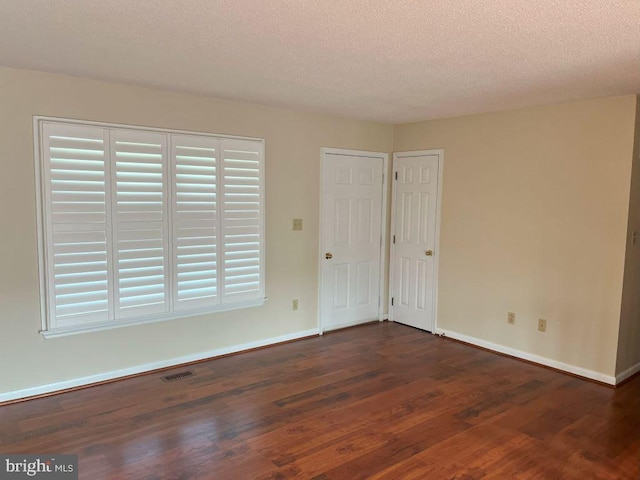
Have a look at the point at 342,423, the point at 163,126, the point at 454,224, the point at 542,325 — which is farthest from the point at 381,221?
the point at 342,423

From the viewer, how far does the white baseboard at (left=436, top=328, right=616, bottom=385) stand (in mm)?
3711

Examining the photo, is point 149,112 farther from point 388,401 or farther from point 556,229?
point 556,229

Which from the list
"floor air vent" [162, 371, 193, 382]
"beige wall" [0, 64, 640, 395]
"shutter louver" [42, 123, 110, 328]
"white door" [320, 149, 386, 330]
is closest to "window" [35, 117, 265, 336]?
"shutter louver" [42, 123, 110, 328]

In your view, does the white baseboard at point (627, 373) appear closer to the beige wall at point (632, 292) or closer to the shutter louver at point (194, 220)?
the beige wall at point (632, 292)

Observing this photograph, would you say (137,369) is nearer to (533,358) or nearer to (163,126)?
(163,126)

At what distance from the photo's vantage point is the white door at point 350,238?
4855 millimetres

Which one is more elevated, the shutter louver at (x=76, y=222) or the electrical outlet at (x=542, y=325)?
the shutter louver at (x=76, y=222)

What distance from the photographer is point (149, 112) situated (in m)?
3.61

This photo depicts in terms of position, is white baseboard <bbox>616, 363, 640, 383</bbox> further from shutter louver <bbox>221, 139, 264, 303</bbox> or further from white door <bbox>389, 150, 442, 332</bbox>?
shutter louver <bbox>221, 139, 264, 303</bbox>

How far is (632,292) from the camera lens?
3.71 meters

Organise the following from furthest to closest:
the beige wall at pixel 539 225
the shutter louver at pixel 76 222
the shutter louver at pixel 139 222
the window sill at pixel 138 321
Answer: the beige wall at pixel 539 225 → the shutter louver at pixel 139 222 → the window sill at pixel 138 321 → the shutter louver at pixel 76 222

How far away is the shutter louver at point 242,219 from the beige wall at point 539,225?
75.8 inches

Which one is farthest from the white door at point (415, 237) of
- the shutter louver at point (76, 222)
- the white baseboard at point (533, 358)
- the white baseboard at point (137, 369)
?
the shutter louver at point (76, 222)

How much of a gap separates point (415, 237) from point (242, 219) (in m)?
2.00
